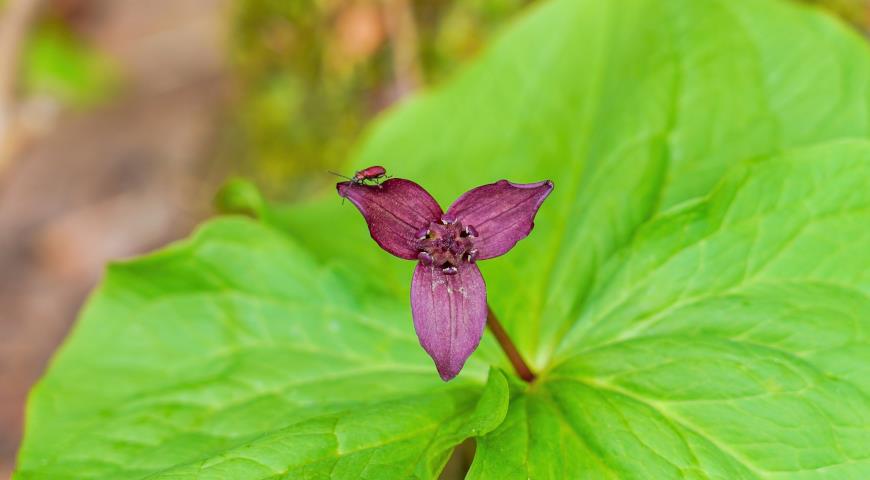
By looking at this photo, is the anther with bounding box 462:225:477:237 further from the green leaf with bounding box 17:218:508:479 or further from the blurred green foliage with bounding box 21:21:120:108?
the blurred green foliage with bounding box 21:21:120:108

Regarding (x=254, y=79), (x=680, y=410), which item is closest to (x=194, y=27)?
(x=254, y=79)

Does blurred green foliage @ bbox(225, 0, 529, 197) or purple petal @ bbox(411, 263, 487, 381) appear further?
blurred green foliage @ bbox(225, 0, 529, 197)

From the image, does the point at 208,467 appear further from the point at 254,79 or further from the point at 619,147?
the point at 254,79

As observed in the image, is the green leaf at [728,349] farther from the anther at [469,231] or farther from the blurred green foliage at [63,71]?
the blurred green foliage at [63,71]

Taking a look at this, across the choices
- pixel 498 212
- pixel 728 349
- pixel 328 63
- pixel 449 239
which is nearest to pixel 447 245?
pixel 449 239

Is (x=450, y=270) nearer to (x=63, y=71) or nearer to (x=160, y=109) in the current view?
(x=160, y=109)

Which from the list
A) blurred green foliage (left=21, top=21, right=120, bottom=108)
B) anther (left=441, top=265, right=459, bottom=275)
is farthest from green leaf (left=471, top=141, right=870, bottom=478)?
blurred green foliage (left=21, top=21, right=120, bottom=108)
